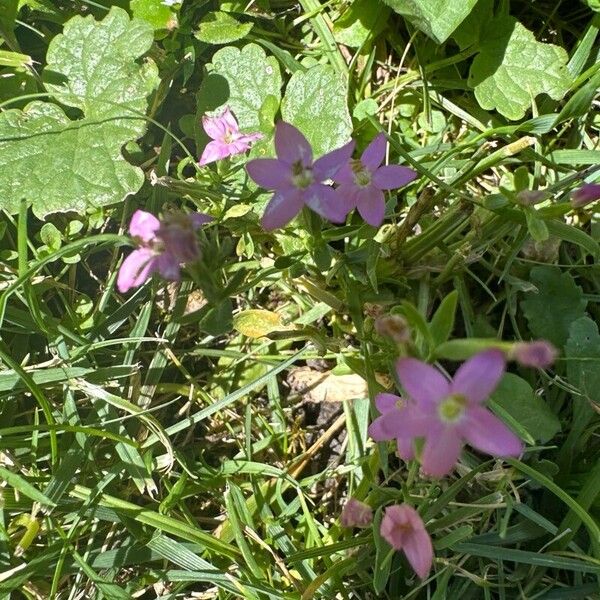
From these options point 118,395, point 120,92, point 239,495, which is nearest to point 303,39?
point 120,92

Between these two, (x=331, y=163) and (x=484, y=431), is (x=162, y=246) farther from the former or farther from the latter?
(x=484, y=431)

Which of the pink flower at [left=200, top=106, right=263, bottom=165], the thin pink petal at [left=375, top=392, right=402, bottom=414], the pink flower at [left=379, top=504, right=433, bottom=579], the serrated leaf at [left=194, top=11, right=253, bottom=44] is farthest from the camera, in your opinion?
the serrated leaf at [left=194, top=11, right=253, bottom=44]

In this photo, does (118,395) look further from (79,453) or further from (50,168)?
(50,168)

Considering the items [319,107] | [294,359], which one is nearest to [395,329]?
[294,359]

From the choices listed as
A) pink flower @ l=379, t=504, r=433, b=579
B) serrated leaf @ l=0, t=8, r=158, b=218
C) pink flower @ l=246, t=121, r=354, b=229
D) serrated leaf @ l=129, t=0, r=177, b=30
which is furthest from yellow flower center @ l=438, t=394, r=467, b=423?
serrated leaf @ l=129, t=0, r=177, b=30

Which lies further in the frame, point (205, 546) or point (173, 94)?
point (173, 94)

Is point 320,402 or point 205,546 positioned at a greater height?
point 320,402

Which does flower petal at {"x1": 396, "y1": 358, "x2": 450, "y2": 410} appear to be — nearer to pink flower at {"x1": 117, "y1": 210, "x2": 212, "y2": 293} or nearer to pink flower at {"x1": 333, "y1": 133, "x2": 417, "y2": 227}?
pink flower at {"x1": 117, "y1": 210, "x2": 212, "y2": 293}
